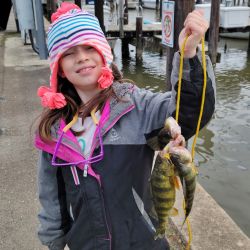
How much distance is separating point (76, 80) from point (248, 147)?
6.30m

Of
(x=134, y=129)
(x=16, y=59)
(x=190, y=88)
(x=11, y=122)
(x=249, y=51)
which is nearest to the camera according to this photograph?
(x=190, y=88)

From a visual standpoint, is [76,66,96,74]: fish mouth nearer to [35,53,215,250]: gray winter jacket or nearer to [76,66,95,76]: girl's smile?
[76,66,95,76]: girl's smile

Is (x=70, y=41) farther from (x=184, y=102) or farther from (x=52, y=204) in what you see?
(x=52, y=204)

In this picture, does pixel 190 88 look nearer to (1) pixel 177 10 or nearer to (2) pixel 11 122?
(1) pixel 177 10

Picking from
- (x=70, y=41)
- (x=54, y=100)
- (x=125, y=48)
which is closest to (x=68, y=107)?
(x=54, y=100)

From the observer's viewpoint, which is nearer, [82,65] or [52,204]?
[82,65]

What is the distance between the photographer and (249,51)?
56.3ft

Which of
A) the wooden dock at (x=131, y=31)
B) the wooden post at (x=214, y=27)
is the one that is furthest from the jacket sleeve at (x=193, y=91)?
the wooden dock at (x=131, y=31)

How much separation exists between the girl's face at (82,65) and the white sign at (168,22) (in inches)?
68.8

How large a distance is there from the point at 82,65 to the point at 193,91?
579 mm

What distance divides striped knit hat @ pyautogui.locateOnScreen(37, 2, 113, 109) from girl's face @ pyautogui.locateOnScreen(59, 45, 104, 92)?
0.09ft

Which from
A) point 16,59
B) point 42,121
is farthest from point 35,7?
point 42,121

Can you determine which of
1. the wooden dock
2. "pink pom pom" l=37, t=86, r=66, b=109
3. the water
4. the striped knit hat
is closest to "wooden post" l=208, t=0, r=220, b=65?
the water

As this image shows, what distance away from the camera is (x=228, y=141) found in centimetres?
793
